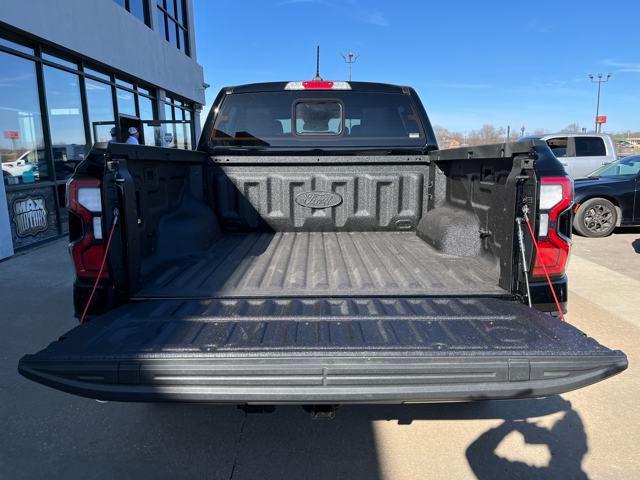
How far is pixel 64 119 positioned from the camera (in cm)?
848

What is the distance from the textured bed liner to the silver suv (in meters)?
9.93

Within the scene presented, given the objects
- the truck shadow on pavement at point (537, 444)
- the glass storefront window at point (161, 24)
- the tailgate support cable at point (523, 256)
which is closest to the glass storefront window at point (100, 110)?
the glass storefront window at point (161, 24)

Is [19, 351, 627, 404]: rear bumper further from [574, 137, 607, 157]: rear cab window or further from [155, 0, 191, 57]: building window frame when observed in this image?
[155, 0, 191, 57]: building window frame

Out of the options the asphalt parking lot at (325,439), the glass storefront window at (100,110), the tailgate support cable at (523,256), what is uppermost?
the glass storefront window at (100,110)

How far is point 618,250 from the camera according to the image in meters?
7.38

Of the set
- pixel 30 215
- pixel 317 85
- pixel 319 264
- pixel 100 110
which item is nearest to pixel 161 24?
pixel 100 110

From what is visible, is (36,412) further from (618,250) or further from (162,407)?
(618,250)

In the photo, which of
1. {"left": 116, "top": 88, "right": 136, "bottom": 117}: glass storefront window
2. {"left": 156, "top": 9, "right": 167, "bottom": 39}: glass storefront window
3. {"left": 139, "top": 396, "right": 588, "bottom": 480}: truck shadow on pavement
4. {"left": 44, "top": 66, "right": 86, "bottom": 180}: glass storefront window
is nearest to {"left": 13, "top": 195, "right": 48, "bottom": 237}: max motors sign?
{"left": 44, "top": 66, "right": 86, "bottom": 180}: glass storefront window

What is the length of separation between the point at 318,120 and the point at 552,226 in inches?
91.9

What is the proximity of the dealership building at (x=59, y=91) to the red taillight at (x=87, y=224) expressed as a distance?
2.98m

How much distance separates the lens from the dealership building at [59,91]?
273 inches

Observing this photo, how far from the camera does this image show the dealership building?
6922 mm

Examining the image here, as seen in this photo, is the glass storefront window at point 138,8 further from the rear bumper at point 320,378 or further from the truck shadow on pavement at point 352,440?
the rear bumper at point 320,378

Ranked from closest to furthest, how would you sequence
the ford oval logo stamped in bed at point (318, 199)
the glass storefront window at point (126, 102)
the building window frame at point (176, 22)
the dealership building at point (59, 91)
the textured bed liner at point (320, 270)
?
the textured bed liner at point (320, 270), the ford oval logo stamped in bed at point (318, 199), the dealership building at point (59, 91), the glass storefront window at point (126, 102), the building window frame at point (176, 22)
